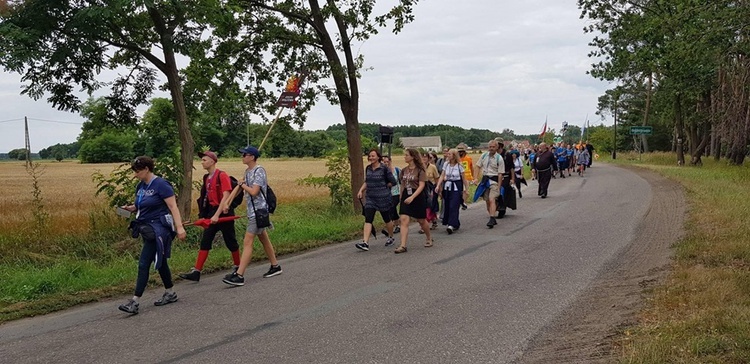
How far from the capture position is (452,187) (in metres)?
11.7

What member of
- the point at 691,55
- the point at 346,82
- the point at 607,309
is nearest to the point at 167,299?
the point at 607,309

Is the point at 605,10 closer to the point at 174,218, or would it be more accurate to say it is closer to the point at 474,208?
the point at 474,208

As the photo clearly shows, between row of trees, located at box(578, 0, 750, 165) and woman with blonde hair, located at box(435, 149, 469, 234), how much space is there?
528 centimetres

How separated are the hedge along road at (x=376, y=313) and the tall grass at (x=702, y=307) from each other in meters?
0.36

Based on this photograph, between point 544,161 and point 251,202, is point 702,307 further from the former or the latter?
point 544,161

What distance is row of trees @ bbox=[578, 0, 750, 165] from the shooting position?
472 inches

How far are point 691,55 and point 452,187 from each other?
669cm

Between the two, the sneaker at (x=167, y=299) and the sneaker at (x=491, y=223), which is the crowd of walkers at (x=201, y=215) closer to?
the sneaker at (x=167, y=299)

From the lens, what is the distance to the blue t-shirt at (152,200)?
6473 millimetres

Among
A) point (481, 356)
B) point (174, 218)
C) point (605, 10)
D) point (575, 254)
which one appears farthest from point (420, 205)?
point (605, 10)

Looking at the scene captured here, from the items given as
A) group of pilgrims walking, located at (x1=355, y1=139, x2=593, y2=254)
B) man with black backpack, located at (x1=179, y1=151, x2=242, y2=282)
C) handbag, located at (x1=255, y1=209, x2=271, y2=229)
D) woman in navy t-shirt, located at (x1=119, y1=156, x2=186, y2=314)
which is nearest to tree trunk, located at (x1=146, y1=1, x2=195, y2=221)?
group of pilgrims walking, located at (x1=355, y1=139, x2=593, y2=254)

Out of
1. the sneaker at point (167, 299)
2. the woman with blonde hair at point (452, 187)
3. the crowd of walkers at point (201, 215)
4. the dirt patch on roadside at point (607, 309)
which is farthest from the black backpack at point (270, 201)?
the woman with blonde hair at point (452, 187)

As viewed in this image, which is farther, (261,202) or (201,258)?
(201,258)

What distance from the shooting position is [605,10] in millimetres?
32406
